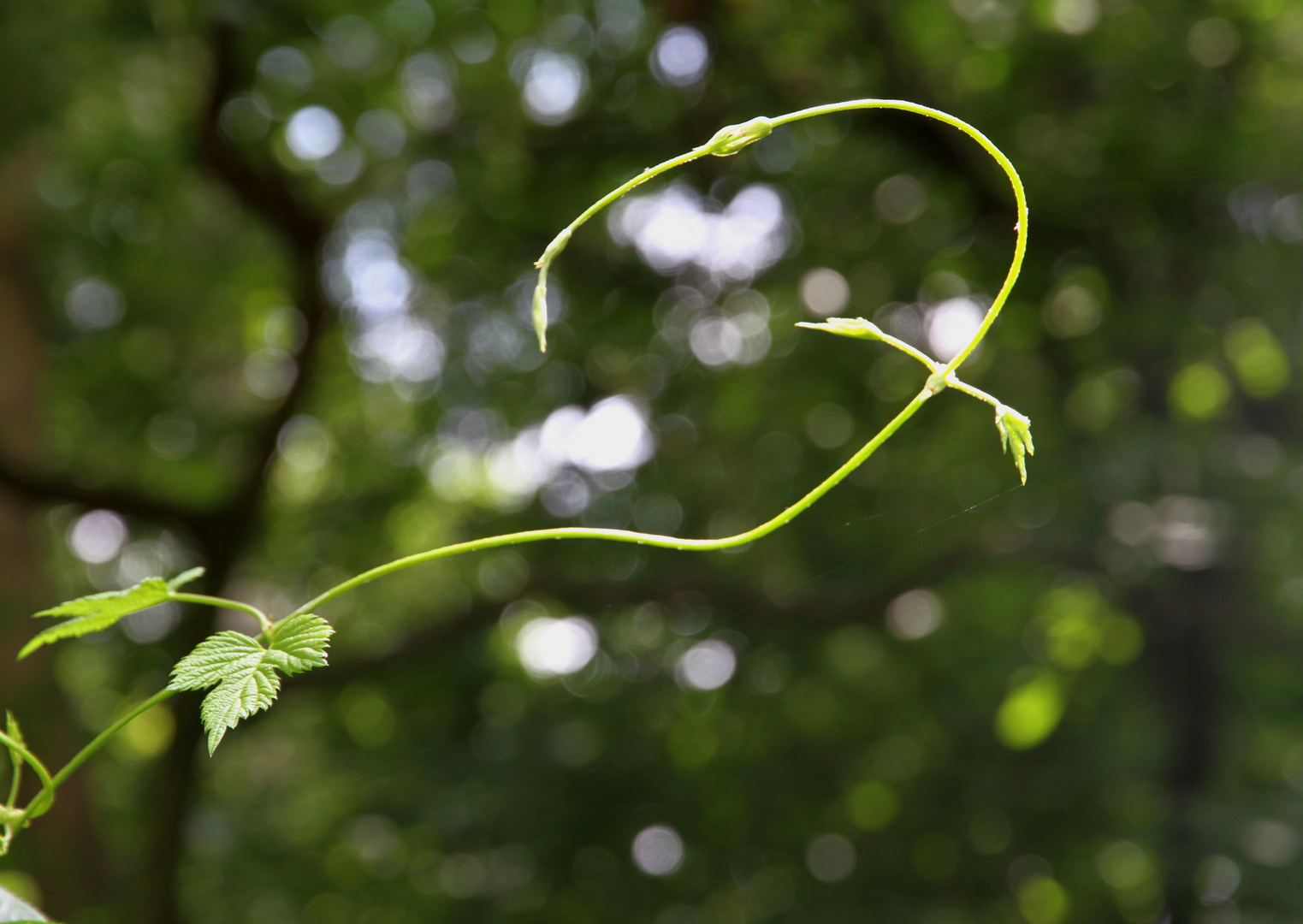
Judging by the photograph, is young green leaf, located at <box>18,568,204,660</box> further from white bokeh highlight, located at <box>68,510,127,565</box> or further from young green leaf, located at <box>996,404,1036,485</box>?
white bokeh highlight, located at <box>68,510,127,565</box>

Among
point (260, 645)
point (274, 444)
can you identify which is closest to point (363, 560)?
point (274, 444)

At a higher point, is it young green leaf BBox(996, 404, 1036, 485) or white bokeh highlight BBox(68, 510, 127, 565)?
young green leaf BBox(996, 404, 1036, 485)

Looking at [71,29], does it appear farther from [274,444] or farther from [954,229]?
[954,229]

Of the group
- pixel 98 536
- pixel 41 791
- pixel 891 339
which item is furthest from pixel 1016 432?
pixel 98 536

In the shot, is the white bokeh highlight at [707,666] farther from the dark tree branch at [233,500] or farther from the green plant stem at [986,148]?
the green plant stem at [986,148]

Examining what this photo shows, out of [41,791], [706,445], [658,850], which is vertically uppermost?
[41,791]

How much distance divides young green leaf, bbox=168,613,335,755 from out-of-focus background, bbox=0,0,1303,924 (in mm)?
2162

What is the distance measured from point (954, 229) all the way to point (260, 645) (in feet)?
9.85

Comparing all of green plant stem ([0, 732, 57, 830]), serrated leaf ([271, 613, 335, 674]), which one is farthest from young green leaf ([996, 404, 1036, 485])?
green plant stem ([0, 732, 57, 830])

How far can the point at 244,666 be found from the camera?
0.56m

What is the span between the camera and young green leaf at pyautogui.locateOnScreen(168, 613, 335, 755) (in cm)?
52

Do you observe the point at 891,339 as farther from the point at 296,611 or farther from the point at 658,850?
the point at 658,850

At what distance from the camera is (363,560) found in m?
4.26

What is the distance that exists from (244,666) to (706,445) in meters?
3.42
